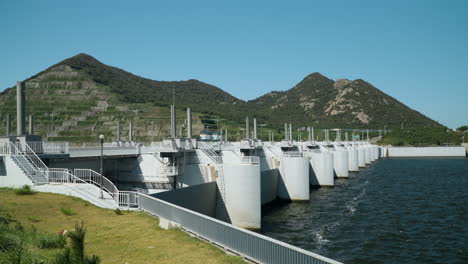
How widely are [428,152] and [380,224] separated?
4831 inches

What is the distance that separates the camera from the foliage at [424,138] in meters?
163

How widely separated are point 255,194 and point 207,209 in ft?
14.3

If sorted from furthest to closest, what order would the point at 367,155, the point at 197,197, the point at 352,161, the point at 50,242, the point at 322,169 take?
the point at 367,155 < the point at 352,161 < the point at 322,169 < the point at 197,197 < the point at 50,242

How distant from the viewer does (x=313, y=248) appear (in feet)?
85.8

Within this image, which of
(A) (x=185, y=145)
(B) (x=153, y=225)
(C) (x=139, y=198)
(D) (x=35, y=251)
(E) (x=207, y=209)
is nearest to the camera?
(D) (x=35, y=251)

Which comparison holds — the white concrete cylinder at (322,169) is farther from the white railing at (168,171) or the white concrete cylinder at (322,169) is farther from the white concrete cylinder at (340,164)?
the white railing at (168,171)

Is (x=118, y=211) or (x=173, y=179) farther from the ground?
(x=118, y=211)

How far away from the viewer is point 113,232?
50.3ft

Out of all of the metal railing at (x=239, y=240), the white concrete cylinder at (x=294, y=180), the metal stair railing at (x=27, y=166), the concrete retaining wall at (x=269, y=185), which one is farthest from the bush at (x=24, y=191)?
the white concrete cylinder at (x=294, y=180)

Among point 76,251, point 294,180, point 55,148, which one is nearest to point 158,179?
point 55,148

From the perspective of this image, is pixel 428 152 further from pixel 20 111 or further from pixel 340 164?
pixel 20 111

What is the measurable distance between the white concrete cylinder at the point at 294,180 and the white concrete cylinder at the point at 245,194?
15992mm

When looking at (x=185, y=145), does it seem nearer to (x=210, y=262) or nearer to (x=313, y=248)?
(x=313, y=248)

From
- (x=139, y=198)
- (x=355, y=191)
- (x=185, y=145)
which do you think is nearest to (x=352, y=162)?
(x=355, y=191)
